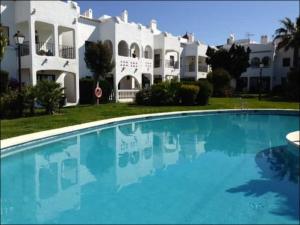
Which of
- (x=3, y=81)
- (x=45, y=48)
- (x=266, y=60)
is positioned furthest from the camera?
(x=266, y=60)

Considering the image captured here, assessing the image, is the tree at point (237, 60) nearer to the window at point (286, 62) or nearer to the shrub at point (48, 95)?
the window at point (286, 62)

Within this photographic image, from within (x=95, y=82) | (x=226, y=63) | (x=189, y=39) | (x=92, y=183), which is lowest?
(x=92, y=183)

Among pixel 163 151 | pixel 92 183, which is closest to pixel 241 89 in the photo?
pixel 163 151

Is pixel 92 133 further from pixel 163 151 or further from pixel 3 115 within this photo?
pixel 3 115

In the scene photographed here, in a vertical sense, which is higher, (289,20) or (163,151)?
(289,20)

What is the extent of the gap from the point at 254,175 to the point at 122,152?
16.3 ft

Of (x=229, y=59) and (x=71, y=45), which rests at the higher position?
(x=229, y=59)

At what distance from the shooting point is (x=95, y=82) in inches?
1067

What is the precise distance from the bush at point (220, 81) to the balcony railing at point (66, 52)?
59.6 feet

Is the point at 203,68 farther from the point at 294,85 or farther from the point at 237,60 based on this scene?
the point at 294,85

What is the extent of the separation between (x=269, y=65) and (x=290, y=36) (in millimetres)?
6520

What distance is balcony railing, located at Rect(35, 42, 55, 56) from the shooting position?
24467 mm

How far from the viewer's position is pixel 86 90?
27.5 metres

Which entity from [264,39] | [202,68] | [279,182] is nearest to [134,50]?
[202,68]
